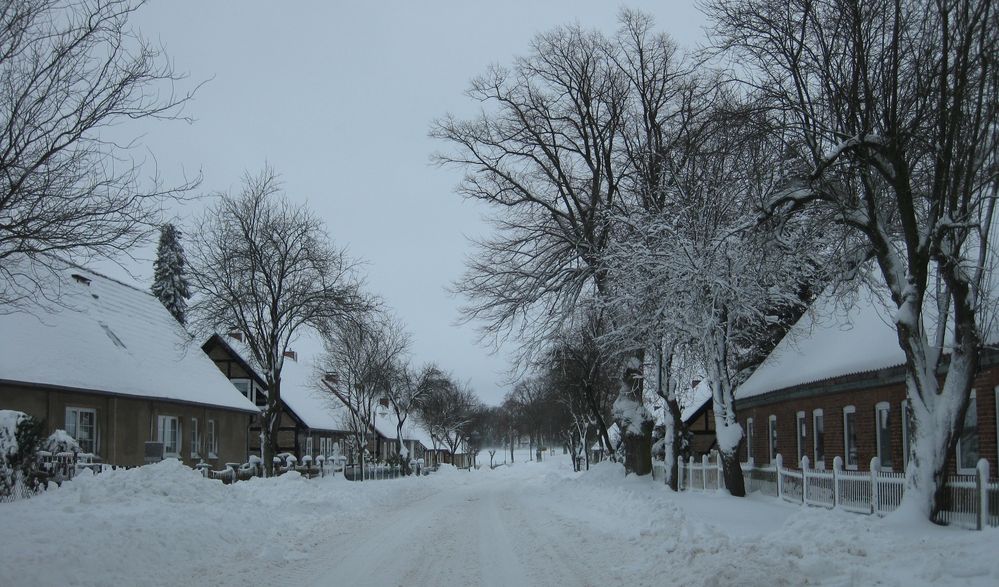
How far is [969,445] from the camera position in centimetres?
1697

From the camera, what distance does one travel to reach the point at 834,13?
1405 cm

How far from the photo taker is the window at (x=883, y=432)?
20.5 metres

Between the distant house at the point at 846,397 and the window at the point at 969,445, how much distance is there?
2 cm

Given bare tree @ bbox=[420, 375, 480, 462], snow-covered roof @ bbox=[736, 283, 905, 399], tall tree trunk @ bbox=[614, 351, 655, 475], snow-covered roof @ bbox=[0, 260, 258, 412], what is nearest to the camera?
snow-covered roof @ bbox=[736, 283, 905, 399]

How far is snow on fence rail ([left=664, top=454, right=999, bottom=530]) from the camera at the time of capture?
1289cm

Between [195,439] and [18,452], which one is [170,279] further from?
[18,452]

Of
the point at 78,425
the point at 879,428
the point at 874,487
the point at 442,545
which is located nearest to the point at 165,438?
the point at 78,425

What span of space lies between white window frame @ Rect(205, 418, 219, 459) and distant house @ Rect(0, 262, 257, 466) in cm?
4

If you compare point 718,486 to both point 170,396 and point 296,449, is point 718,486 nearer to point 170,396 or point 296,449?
point 170,396

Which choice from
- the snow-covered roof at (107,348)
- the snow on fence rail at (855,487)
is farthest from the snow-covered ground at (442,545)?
the snow-covered roof at (107,348)

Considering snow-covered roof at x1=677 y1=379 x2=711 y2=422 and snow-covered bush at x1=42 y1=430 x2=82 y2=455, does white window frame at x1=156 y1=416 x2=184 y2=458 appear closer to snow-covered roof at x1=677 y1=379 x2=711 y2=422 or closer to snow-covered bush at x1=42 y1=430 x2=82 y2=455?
snow-covered bush at x1=42 y1=430 x2=82 y2=455

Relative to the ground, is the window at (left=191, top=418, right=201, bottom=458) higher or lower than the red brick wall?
lower

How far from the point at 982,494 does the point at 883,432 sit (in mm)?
8382

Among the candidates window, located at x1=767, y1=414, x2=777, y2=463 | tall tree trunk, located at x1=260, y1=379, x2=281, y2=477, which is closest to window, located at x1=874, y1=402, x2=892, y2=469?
window, located at x1=767, y1=414, x2=777, y2=463
